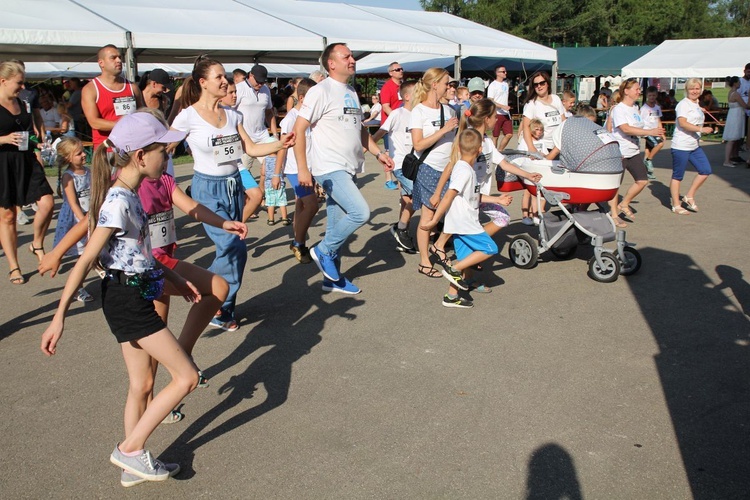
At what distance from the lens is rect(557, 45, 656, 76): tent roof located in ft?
100.0

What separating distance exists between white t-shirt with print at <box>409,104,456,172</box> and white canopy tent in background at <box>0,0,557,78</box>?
7432 mm

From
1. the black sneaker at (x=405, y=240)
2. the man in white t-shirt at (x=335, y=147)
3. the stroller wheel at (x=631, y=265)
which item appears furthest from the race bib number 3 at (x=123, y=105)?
the stroller wheel at (x=631, y=265)

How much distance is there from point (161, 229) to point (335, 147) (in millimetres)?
2113

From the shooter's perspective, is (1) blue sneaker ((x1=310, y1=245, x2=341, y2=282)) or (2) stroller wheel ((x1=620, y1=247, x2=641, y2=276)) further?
(2) stroller wheel ((x1=620, y1=247, x2=641, y2=276))

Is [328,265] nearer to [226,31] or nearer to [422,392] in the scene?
[422,392]

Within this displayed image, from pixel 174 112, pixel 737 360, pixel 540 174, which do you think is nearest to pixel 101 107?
pixel 174 112

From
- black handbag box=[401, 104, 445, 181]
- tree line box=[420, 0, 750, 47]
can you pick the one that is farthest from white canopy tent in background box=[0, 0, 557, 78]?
tree line box=[420, 0, 750, 47]

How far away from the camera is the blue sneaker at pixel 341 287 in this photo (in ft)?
21.0

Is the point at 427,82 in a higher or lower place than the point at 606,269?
higher

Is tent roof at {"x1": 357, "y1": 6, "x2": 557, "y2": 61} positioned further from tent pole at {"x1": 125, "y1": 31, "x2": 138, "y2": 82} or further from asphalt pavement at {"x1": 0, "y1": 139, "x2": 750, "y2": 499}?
asphalt pavement at {"x1": 0, "y1": 139, "x2": 750, "y2": 499}

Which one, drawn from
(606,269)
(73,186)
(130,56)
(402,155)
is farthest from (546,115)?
(130,56)

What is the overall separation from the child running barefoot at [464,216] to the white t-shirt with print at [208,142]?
1787mm

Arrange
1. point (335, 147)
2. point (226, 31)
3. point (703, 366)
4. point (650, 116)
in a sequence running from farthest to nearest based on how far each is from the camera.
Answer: point (226, 31) → point (650, 116) → point (335, 147) → point (703, 366)

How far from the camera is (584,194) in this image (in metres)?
6.71
